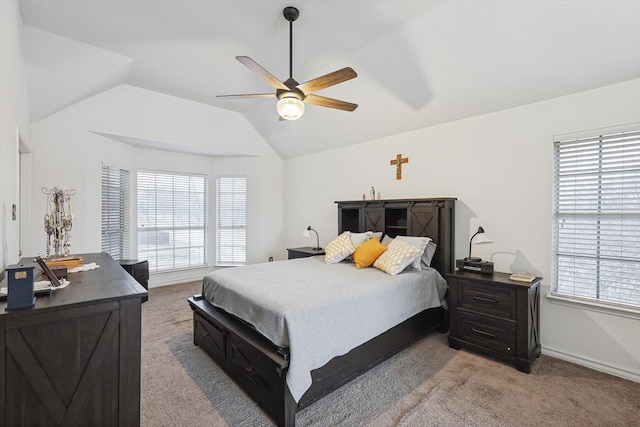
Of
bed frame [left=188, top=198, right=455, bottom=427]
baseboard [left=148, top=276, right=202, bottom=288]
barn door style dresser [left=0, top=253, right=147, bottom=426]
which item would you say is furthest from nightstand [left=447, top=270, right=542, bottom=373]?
baseboard [left=148, top=276, right=202, bottom=288]

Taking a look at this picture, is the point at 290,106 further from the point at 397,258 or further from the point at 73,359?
the point at 73,359

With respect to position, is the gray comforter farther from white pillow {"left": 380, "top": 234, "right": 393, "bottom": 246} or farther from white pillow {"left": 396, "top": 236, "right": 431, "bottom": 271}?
white pillow {"left": 380, "top": 234, "right": 393, "bottom": 246}

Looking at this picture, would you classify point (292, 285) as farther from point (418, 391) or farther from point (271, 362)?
point (418, 391)

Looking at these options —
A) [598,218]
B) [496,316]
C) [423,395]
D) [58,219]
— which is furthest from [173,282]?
[598,218]

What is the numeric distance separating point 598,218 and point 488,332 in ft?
4.74

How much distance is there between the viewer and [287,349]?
6.39 ft

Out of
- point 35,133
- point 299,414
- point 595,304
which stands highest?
point 35,133

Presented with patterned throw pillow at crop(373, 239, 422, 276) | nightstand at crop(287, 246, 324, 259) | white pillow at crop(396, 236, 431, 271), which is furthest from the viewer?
nightstand at crop(287, 246, 324, 259)

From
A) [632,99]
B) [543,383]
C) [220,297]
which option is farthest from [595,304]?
[220,297]

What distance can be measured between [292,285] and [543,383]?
2.23m

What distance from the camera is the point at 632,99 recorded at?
8.16 feet

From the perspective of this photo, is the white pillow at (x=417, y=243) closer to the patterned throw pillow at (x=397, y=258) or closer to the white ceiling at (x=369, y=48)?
the patterned throw pillow at (x=397, y=258)

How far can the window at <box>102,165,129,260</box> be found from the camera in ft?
14.8

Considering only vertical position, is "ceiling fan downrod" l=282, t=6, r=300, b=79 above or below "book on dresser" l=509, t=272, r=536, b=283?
above
